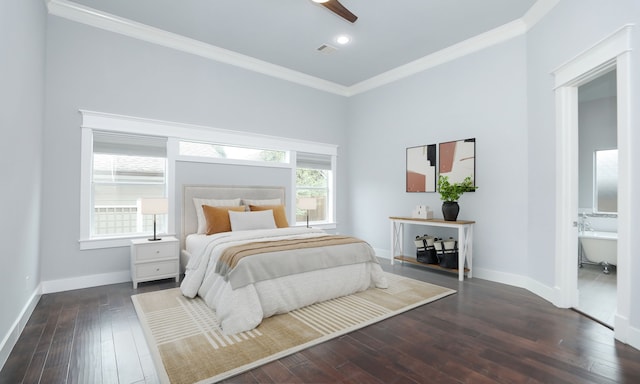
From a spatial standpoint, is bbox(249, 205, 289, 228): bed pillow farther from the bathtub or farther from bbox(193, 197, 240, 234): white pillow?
the bathtub

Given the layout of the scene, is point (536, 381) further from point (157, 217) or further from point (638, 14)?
point (157, 217)

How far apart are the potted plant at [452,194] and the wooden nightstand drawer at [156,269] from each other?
11.9 feet

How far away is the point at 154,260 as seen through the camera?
3787mm

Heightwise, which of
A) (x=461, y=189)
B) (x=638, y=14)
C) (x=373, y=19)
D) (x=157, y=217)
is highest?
(x=373, y=19)

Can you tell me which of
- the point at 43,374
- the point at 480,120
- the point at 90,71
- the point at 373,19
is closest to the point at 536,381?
the point at 43,374

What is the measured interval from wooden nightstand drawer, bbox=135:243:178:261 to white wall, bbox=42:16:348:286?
1.55 feet

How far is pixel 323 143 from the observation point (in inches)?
238

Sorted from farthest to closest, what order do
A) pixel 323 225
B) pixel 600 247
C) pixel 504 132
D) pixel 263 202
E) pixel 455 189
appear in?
pixel 323 225, pixel 263 202, pixel 600 247, pixel 455 189, pixel 504 132

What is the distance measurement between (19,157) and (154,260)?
1719mm

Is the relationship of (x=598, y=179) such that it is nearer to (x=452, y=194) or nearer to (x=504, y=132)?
(x=504, y=132)

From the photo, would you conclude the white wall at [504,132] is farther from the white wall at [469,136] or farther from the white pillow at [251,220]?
the white pillow at [251,220]

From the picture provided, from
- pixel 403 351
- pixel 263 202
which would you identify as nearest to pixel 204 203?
pixel 263 202

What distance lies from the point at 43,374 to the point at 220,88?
395 cm

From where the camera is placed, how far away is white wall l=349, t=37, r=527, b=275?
13.0 feet
